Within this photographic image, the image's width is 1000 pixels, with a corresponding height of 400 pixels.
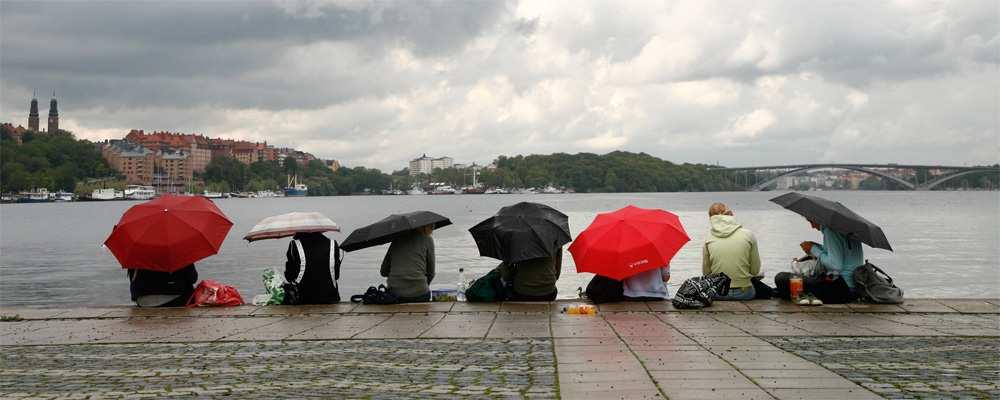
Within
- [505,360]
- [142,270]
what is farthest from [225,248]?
[505,360]

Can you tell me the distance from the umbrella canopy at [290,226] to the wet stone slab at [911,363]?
697 centimetres

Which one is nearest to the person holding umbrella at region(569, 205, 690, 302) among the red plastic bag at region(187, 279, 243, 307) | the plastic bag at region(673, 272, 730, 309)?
the plastic bag at region(673, 272, 730, 309)

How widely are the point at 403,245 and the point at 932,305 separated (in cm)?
751

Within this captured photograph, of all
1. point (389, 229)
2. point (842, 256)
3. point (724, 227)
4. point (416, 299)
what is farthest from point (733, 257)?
point (389, 229)

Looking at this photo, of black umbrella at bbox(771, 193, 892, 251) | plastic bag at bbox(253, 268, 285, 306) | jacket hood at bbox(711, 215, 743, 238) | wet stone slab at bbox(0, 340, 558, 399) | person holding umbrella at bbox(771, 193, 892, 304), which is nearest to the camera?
wet stone slab at bbox(0, 340, 558, 399)

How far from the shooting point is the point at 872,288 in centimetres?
1206

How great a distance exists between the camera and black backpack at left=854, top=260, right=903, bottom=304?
12023mm

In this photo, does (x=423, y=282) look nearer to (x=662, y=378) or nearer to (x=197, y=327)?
(x=197, y=327)

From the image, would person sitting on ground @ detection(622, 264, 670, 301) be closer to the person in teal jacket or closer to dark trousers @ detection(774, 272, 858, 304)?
dark trousers @ detection(774, 272, 858, 304)

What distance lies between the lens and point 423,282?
13125mm

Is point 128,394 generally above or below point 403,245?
below

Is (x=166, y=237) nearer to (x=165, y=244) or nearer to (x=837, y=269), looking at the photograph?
(x=165, y=244)

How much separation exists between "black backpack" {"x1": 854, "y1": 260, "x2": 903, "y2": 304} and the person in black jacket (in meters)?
7.48

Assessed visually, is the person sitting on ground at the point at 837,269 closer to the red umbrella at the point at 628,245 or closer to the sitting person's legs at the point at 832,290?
the sitting person's legs at the point at 832,290
